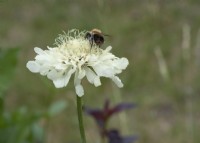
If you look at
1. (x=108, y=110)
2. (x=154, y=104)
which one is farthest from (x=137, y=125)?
(x=108, y=110)

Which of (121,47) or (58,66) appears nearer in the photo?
(58,66)

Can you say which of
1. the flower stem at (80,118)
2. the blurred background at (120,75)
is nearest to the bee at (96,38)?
the flower stem at (80,118)

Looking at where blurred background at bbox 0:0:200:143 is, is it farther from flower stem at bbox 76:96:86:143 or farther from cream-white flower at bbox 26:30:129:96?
flower stem at bbox 76:96:86:143

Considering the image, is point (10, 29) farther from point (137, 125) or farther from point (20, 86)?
point (137, 125)

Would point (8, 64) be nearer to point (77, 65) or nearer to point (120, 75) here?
→ point (77, 65)

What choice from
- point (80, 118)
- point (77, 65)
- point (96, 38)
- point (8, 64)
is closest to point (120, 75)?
point (8, 64)

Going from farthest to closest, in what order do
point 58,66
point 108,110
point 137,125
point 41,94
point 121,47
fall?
point 121,47
point 41,94
point 137,125
point 108,110
point 58,66

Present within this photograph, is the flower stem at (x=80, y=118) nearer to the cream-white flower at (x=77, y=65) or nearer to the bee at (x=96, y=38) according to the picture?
the cream-white flower at (x=77, y=65)
